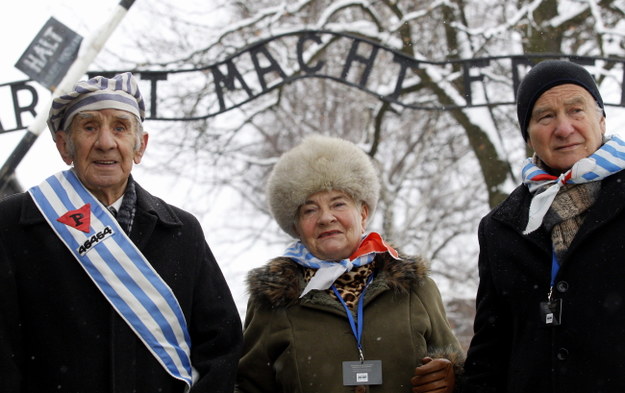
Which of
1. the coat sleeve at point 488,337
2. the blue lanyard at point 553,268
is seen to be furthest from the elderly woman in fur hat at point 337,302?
the blue lanyard at point 553,268

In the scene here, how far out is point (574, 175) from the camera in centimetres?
279

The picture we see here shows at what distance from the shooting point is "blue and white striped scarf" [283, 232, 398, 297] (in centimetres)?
346

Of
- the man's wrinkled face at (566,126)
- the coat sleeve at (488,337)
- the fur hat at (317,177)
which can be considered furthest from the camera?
the fur hat at (317,177)

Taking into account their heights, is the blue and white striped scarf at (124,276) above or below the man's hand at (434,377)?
above

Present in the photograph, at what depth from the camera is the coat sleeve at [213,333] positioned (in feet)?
9.80

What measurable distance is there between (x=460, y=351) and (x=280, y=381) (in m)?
0.81

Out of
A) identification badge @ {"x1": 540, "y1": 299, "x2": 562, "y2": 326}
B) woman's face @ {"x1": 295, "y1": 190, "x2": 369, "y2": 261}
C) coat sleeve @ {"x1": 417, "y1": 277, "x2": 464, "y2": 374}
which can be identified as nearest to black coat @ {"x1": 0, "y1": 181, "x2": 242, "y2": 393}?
woman's face @ {"x1": 295, "y1": 190, "x2": 369, "y2": 261}

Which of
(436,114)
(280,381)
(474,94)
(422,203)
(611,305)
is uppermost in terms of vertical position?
(436,114)

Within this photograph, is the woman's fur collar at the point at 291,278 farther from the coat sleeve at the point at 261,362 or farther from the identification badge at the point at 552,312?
the identification badge at the point at 552,312

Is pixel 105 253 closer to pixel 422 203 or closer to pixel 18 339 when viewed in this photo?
pixel 18 339

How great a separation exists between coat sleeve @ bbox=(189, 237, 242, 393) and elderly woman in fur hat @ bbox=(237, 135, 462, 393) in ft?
1.17

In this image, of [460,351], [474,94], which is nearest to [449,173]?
[474,94]

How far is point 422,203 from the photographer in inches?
669

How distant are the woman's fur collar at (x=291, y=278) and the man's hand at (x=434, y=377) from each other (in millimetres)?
360
